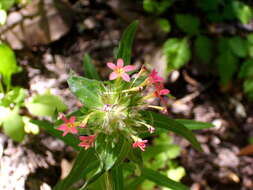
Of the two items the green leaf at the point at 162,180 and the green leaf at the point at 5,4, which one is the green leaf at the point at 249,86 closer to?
the green leaf at the point at 162,180

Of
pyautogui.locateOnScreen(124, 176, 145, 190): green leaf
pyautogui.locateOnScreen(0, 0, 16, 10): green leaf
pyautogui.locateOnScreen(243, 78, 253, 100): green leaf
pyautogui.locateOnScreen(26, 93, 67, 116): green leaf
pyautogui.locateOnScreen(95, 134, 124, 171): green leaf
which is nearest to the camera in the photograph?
pyautogui.locateOnScreen(95, 134, 124, 171): green leaf

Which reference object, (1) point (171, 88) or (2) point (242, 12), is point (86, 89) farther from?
(2) point (242, 12)

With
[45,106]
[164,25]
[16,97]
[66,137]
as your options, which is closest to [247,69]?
[164,25]

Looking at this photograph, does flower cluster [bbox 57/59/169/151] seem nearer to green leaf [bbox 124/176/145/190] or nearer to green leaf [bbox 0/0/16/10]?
green leaf [bbox 124/176/145/190]

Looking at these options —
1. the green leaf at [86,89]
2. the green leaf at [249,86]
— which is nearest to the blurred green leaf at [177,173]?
the green leaf at [249,86]

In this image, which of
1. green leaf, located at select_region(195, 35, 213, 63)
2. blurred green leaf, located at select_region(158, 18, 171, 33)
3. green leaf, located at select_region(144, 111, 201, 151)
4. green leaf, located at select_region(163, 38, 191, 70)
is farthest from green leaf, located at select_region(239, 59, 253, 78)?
green leaf, located at select_region(144, 111, 201, 151)

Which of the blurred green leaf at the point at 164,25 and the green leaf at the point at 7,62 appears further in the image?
the blurred green leaf at the point at 164,25

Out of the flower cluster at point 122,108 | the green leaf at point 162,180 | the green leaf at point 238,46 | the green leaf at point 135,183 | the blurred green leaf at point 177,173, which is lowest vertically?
the blurred green leaf at point 177,173

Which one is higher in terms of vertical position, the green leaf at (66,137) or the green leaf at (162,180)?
the green leaf at (66,137)
